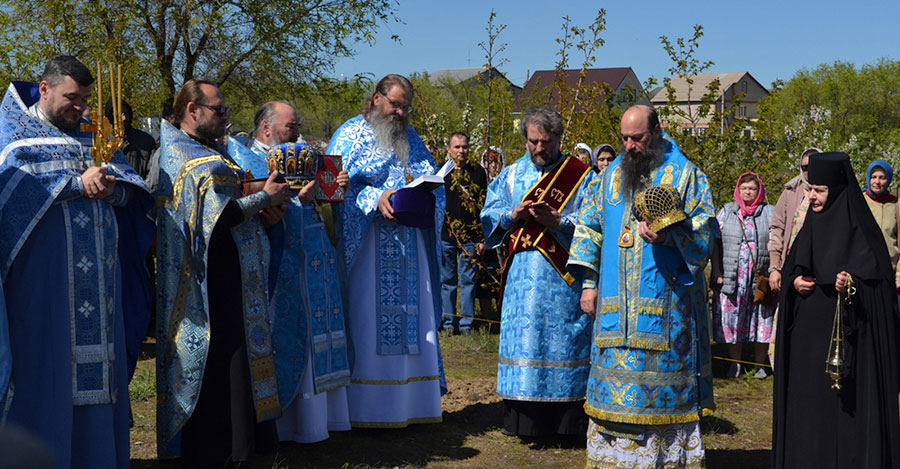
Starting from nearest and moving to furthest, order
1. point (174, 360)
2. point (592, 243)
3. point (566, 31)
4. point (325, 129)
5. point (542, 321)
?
point (174, 360), point (592, 243), point (542, 321), point (566, 31), point (325, 129)

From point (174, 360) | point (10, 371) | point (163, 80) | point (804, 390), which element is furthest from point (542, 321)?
point (163, 80)

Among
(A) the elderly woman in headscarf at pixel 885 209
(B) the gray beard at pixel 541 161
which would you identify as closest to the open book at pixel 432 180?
(B) the gray beard at pixel 541 161

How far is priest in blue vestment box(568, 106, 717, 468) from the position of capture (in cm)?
498

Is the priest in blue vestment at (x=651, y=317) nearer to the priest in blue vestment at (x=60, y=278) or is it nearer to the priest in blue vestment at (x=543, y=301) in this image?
the priest in blue vestment at (x=543, y=301)

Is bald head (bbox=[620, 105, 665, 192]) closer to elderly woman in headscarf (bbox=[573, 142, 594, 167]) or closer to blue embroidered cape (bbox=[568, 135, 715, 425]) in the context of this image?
blue embroidered cape (bbox=[568, 135, 715, 425])

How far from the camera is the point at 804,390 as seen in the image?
4.97m

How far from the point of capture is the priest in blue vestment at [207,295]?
15.8ft

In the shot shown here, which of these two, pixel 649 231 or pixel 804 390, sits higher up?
pixel 649 231

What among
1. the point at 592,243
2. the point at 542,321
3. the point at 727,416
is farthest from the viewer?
the point at 727,416

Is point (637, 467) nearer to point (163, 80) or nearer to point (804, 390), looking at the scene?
point (804, 390)

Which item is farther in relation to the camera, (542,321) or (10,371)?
(542,321)

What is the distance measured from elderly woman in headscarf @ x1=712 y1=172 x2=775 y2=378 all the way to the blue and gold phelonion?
4910 mm

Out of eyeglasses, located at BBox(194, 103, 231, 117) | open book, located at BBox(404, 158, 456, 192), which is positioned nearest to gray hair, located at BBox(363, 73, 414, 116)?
open book, located at BBox(404, 158, 456, 192)

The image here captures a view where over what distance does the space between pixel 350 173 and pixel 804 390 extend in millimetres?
3132
